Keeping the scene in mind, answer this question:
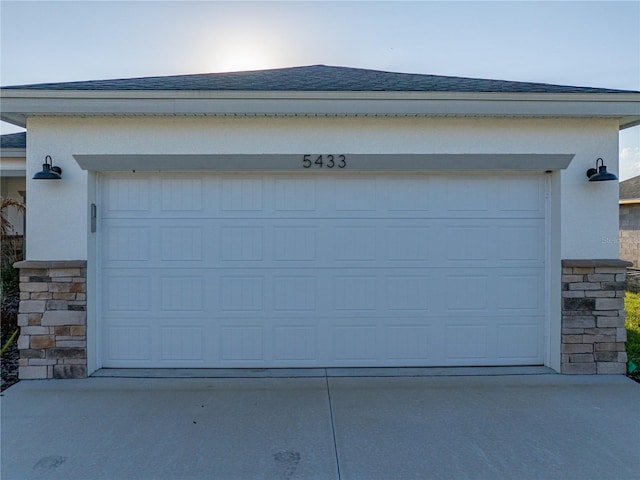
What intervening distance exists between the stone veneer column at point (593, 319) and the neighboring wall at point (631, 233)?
8453 millimetres

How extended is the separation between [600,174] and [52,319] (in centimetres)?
689

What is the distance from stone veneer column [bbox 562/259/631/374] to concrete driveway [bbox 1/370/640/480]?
0.23m

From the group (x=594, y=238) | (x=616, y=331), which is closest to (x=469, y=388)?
(x=616, y=331)

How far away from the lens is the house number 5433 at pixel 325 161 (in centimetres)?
539

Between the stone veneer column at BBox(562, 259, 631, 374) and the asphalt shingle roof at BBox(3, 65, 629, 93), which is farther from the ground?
the asphalt shingle roof at BBox(3, 65, 629, 93)

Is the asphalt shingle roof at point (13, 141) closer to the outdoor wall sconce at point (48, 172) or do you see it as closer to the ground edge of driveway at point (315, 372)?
the outdoor wall sconce at point (48, 172)

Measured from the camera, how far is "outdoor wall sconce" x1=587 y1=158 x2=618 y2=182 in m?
5.22

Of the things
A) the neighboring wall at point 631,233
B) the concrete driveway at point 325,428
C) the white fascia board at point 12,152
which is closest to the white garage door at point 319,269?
the concrete driveway at point 325,428

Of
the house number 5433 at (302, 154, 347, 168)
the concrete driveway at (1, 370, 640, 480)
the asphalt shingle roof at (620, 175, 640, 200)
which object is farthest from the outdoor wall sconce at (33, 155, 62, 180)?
the asphalt shingle roof at (620, 175, 640, 200)

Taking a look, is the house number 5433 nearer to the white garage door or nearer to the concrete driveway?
the white garage door

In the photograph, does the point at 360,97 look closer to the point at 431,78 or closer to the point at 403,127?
the point at 403,127

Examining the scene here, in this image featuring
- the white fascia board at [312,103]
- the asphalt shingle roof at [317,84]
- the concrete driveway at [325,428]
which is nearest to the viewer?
the concrete driveway at [325,428]

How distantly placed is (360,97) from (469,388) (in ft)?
11.7

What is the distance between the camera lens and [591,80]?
30.7 feet
